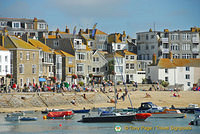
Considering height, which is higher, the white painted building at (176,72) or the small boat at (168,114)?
the white painted building at (176,72)

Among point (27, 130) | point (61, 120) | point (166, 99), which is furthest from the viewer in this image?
point (166, 99)

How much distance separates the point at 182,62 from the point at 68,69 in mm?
25567

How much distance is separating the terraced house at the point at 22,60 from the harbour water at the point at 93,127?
24373 millimetres

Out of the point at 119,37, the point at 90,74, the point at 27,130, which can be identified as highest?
the point at 119,37

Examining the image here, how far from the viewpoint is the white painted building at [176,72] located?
11288 centimetres

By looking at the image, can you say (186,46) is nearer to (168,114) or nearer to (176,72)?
(176,72)

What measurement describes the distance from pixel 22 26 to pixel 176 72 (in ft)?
122

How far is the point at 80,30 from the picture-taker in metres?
126

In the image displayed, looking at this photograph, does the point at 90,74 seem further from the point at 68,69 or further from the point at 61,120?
the point at 61,120

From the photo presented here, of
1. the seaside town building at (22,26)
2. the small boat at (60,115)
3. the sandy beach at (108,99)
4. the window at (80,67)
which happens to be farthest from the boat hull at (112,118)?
the seaside town building at (22,26)

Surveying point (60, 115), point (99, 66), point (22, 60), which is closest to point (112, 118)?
point (60, 115)

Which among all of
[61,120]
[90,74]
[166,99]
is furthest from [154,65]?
[61,120]

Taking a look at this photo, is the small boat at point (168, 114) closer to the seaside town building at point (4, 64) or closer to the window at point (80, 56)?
the seaside town building at point (4, 64)

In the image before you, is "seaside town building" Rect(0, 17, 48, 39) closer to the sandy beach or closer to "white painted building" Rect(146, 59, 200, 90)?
"white painted building" Rect(146, 59, 200, 90)
